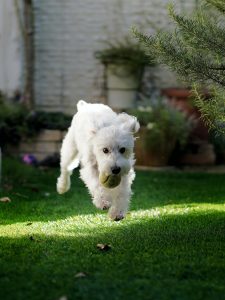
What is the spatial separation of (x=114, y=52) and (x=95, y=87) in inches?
45.6

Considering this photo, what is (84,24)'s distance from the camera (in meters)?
11.9

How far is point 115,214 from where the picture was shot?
5.18 m

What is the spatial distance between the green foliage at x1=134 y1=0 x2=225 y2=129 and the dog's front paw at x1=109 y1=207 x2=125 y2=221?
3.20 ft

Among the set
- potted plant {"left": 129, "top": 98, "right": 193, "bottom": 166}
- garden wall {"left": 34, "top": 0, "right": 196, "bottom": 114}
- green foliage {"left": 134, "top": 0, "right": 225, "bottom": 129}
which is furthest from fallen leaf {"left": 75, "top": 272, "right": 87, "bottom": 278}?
garden wall {"left": 34, "top": 0, "right": 196, "bottom": 114}

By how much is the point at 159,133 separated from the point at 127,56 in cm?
174

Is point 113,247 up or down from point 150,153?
up

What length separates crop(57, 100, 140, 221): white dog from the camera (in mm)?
5098

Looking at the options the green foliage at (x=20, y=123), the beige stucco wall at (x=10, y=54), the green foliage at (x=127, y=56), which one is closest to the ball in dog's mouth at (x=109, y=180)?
the green foliage at (x=20, y=123)

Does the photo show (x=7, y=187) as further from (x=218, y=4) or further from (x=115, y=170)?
(x=218, y=4)

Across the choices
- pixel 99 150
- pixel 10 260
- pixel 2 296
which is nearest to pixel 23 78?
pixel 99 150

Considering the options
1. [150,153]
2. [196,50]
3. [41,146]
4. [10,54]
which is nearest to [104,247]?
[196,50]

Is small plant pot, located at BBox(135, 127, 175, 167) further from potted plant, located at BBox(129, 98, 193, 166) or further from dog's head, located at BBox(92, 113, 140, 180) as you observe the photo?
dog's head, located at BBox(92, 113, 140, 180)

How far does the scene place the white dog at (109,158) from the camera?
510cm

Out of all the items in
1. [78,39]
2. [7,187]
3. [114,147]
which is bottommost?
[7,187]
